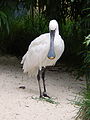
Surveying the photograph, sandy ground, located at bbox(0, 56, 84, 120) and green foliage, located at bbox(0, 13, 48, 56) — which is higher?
green foliage, located at bbox(0, 13, 48, 56)

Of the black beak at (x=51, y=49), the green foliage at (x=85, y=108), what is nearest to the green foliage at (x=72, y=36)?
the black beak at (x=51, y=49)

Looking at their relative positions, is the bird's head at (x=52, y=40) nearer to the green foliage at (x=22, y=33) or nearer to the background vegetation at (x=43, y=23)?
the background vegetation at (x=43, y=23)

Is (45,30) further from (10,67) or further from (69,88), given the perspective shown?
(69,88)

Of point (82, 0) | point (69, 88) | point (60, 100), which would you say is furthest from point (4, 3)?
point (60, 100)

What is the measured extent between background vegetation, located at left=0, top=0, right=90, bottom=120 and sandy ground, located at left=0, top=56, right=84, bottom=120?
44 centimetres

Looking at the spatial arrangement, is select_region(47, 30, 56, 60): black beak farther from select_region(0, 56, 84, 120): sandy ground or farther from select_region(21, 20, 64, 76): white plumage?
select_region(0, 56, 84, 120): sandy ground

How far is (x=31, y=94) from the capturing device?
6383 mm

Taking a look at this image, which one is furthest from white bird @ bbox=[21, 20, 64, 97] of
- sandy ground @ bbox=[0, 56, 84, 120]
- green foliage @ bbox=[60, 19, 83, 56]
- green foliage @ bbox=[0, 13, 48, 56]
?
green foliage @ bbox=[0, 13, 48, 56]

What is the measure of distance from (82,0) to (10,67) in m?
1.84

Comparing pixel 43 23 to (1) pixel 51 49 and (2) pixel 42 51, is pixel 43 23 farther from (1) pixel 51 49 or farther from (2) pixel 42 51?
(1) pixel 51 49

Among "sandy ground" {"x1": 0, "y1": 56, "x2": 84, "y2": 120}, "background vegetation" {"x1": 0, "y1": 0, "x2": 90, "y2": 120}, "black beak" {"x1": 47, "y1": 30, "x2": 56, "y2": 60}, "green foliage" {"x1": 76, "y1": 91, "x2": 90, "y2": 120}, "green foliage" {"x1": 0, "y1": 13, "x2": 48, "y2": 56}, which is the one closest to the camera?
"green foliage" {"x1": 76, "y1": 91, "x2": 90, "y2": 120}

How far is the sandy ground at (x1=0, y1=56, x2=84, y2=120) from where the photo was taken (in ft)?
17.4

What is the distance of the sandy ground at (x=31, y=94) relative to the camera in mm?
5309

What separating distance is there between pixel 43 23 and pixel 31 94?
3349 mm
